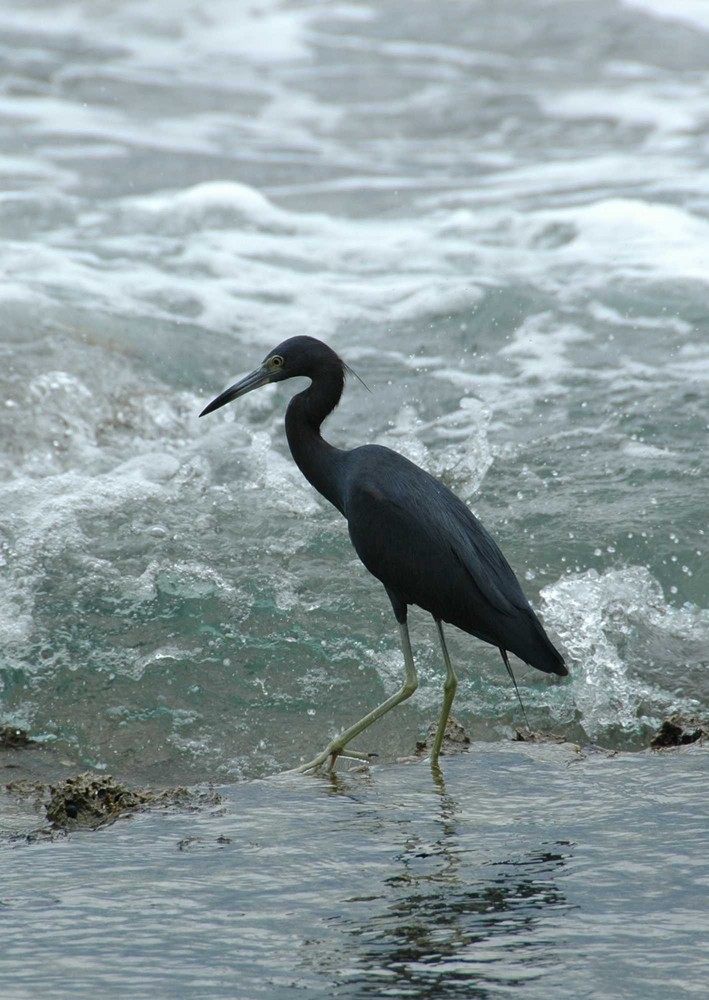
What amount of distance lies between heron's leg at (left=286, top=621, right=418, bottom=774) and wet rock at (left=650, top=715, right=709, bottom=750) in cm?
82

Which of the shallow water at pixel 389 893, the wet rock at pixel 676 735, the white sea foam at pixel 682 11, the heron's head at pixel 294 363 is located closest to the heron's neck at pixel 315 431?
the heron's head at pixel 294 363

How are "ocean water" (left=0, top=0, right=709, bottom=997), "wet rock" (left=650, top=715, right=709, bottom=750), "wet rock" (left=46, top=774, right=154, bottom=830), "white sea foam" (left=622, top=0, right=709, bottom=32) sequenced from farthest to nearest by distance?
Result: "white sea foam" (left=622, top=0, right=709, bottom=32) → "wet rock" (left=650, top=715, right=709, bottom=750) → "wet rock" (left=46, top=774, right=154, bottom=830) → "ocean water" (left=0, top=0, right=709, bottom=997)

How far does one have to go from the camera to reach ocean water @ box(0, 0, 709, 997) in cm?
318

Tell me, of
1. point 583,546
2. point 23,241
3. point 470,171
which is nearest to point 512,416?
point 583,546

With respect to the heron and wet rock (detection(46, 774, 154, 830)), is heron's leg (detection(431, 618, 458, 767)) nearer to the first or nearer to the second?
the heron

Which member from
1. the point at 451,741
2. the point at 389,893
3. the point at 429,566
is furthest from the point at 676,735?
the point at 389,893

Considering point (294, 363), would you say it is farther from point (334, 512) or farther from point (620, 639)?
point (620, 639)

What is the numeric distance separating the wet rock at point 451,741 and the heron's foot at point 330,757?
182 mm

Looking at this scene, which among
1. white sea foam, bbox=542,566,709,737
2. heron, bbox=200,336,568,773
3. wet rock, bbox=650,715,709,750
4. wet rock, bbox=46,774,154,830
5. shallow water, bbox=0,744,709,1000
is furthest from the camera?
white sea foam, bbox=542,566,709,737

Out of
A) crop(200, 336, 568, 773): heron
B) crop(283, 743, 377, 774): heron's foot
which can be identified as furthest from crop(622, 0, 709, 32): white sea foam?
crop(283, 743, 377, 774): heron's foot

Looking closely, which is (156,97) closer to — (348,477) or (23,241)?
(23,241)

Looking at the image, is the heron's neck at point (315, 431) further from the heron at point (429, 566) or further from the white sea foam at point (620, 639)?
the white sea foam at point (620, 639)

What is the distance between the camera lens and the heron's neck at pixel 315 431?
4695 mm

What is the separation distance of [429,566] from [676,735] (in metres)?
0.98
